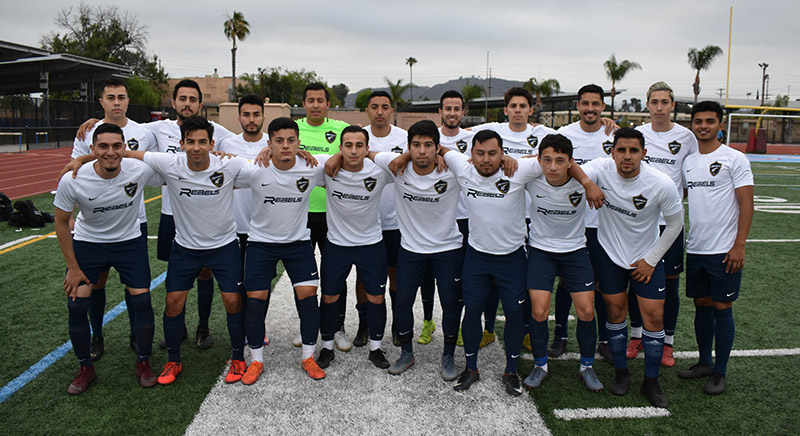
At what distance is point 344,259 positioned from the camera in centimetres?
430

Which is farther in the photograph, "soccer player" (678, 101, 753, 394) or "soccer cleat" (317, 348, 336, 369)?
"soccer cleat" (317, 348, 336, 369)

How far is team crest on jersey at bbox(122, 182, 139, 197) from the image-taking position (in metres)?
3.98

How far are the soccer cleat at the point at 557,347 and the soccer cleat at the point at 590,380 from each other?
1.60 ft

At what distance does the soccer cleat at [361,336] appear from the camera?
482 cm

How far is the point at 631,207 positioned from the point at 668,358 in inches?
60.7

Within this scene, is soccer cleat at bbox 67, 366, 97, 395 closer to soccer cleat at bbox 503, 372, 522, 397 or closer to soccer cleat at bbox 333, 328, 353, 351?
soccer cleat at bbox 333, 328, 353, 351

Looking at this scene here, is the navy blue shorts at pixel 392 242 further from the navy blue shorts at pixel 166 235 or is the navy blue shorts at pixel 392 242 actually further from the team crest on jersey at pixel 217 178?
the navy blue shorts at pixel 166 235

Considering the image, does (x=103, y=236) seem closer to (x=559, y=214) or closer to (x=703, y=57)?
(x=559, y=214)

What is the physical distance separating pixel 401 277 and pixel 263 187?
134 cm

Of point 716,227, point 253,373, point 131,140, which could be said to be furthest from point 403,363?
point 131,140

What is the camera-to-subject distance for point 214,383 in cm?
404

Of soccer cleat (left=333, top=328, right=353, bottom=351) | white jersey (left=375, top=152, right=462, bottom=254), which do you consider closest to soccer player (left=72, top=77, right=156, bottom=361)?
soccer cleat (left=333, top=328, right=353, bottom=351)

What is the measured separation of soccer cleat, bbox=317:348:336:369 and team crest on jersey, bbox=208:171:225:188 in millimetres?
1629

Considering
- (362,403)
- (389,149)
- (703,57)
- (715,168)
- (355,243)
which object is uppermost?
(703,57)
